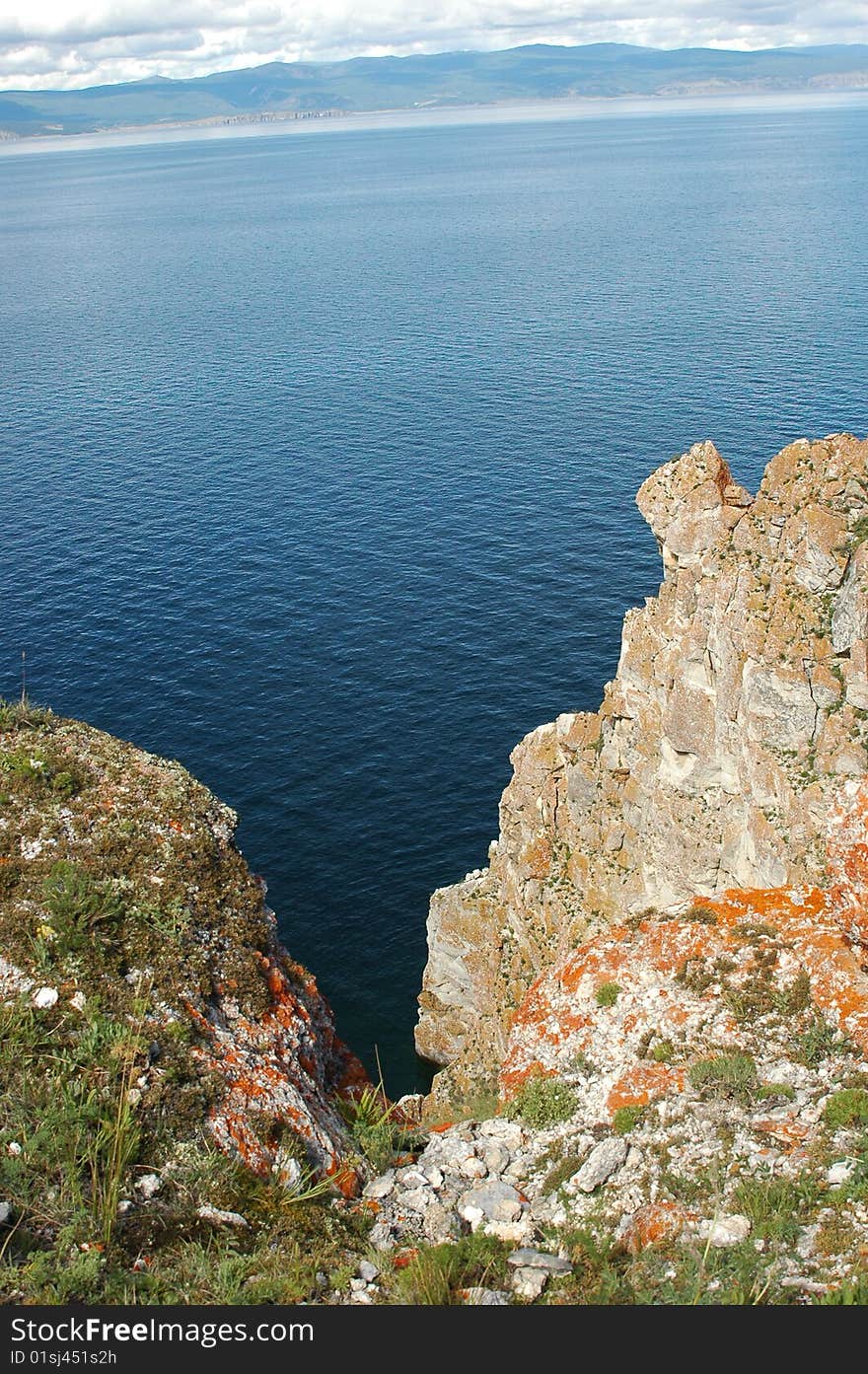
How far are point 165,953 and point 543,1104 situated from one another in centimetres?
1062

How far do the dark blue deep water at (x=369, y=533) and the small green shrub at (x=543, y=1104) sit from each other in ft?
109

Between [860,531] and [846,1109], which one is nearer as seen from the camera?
[846,1109]

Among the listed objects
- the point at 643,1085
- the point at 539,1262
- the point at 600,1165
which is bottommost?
the point at 643,1085

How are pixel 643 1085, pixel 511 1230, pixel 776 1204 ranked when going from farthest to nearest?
Result: pixel 643 1085
pixel 511 1230
pixel 776 1204

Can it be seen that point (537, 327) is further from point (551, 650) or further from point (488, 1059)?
point (488, 1059)

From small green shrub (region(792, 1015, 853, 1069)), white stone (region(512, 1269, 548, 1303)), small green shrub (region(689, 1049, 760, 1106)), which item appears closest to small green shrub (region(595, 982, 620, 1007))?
small green shrub (region(689, 1049, 760, 1106))

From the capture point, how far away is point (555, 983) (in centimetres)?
3241

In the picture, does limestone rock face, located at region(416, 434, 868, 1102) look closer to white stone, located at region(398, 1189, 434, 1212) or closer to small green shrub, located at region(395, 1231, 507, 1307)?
white stone, located at region(398, 1189, 434, 1212)

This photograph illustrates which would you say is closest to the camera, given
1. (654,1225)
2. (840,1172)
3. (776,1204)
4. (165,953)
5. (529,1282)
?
(529,1282)

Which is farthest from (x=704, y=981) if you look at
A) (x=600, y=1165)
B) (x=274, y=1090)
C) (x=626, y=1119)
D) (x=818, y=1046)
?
(x=274, y=1090)

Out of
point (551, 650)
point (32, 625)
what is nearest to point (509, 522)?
point (551, 650)

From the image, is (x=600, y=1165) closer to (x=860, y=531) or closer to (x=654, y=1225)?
(x=654, y=1225)

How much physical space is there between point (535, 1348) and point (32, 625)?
297ft

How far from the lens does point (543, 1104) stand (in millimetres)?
26375
